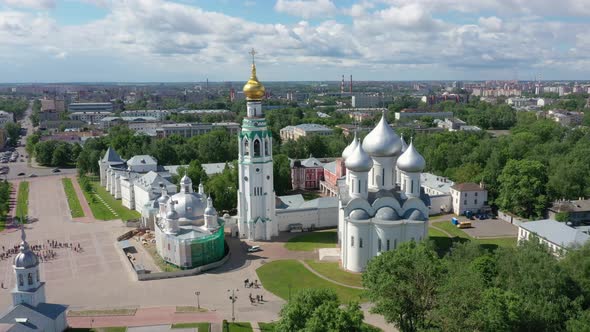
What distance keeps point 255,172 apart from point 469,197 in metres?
24.2

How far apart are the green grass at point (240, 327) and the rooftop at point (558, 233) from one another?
75.3ft

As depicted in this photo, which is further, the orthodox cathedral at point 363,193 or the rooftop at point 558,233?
the orthodox cathedral at point 363,193

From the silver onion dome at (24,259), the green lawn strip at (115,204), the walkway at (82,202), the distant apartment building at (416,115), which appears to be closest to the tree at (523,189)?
the green lawn strip at (115,204)

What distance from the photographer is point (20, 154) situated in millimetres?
103062

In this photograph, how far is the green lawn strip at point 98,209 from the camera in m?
53.8

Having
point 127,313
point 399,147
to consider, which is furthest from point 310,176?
point 127,313

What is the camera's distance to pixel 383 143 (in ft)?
126

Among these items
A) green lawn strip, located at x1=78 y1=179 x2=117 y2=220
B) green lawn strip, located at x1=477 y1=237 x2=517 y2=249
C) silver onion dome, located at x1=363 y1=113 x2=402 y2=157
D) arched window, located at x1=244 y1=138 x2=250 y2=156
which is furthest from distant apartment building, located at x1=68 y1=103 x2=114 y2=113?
green lawn strip, located at x1=477 y1=237 x2=517 y2=249

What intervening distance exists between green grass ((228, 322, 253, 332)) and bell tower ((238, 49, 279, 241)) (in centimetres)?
1657

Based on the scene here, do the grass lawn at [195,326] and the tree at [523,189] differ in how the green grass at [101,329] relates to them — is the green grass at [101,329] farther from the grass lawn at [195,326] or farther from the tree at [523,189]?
the tree at [523,189]

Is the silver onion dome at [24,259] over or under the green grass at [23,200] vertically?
over

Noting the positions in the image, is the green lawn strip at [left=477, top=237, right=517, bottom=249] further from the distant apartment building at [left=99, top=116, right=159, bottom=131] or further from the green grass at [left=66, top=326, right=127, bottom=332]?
the distant apartment building at [left=99, top=116, right=159, bottom=131]

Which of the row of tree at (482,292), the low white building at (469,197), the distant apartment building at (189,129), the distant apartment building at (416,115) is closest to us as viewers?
the row of tree at (482,292)

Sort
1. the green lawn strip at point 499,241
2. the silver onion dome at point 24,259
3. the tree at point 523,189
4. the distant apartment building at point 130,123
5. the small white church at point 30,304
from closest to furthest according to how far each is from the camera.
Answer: the small white church at point 30,304 → the silver onion dome at point 24,259 → the green lawn strip at point 499,241 → the tree at point 523,189 → the distant apartment building at point 130,123
